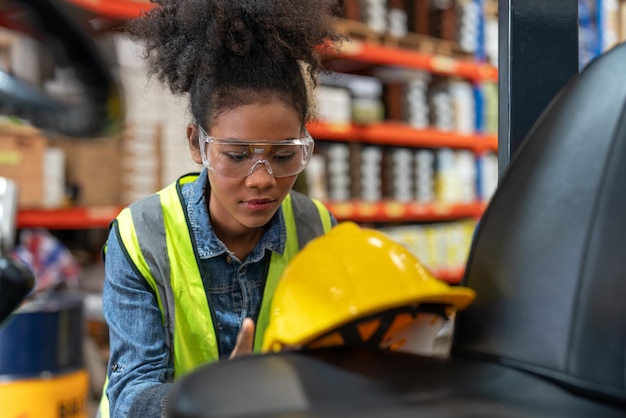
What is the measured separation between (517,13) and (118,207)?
8.18 ft

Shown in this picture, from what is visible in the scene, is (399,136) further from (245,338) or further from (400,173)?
(245,338)

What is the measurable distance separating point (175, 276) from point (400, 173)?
3.48m

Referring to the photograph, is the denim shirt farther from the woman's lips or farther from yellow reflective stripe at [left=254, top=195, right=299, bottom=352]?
the woman's lips

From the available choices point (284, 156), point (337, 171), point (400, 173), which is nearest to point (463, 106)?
point (400, 173)

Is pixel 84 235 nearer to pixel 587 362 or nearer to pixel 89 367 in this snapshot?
pixel 89 367

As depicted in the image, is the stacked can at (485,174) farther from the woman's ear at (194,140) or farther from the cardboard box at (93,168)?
the woman's ear at (194,140)

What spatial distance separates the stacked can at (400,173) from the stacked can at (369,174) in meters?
0.14

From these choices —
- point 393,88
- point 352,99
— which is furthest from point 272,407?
point 393,88

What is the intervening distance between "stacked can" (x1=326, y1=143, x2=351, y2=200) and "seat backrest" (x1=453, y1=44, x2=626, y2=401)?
344cm

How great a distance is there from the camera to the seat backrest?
63 centimetres

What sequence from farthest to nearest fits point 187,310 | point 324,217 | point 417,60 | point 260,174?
1. point 417,60
2. point 324,217
3. point 187,310
4. point 260,174

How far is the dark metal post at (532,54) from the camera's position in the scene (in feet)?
3.12

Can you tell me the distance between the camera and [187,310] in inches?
48.6

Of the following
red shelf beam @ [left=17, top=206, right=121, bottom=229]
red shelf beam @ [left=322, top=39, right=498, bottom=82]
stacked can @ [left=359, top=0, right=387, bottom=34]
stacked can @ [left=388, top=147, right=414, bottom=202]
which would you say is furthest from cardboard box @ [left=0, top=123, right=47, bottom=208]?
stacked can @ [left=388, top=147, right=414, bottom=202]
